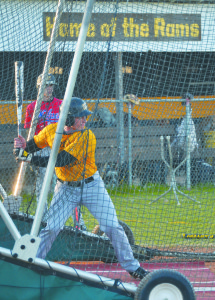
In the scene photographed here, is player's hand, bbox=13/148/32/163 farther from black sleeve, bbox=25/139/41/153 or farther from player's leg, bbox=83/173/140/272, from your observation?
player's leg, bbox=83/173/140/272

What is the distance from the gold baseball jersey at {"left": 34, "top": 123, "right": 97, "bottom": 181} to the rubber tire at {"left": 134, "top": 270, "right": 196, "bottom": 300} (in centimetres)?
125

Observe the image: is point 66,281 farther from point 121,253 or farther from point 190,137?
point 190,137

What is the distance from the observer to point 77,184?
4.71 meters

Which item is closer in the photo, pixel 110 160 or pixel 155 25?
pixel 155 25

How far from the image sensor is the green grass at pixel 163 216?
21.9 feet

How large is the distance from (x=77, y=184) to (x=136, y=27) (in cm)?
236

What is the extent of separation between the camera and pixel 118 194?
8.62m

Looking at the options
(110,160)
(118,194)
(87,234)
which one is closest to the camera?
(87,234)

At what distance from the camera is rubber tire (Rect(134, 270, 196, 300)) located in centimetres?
381

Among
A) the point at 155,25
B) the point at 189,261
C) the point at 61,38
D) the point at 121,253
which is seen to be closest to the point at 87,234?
the point at 121,253

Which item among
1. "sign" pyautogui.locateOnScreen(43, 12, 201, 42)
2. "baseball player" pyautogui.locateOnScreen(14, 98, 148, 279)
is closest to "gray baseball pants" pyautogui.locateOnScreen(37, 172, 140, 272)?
"baseball player" pyautogui.locateOnScreen(14, 98, 148, 279)

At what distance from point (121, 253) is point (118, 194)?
12.9ft

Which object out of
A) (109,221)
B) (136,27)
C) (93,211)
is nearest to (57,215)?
(93,211)

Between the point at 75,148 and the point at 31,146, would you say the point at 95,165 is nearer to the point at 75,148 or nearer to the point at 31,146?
the point at 75,148
